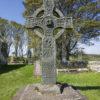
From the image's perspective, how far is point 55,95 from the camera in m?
10.1

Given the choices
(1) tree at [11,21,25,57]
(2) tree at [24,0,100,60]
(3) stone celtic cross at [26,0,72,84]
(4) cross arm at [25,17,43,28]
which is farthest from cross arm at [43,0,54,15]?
(1) tree at [11,21,25,57]

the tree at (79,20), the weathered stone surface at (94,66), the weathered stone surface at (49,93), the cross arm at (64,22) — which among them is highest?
the tree at (79,20)

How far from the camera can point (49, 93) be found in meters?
10.4

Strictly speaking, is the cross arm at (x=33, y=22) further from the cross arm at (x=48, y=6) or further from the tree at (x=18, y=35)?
the tree at (x=18, y=35)

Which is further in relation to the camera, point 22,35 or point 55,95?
point 22,35

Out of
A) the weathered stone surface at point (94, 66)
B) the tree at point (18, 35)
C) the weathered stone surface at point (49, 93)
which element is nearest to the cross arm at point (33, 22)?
the weathered stone surface at point (49, 93)

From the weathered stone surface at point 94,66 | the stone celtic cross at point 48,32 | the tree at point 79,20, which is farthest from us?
the tree at point 79,20

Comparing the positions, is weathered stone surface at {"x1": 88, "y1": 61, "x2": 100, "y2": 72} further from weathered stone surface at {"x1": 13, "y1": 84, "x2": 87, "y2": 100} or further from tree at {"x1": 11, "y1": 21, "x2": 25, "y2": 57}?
tree at {"x1": 11, "y1": 21, "x2": 25, "y2": 57}

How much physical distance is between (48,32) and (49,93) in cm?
269

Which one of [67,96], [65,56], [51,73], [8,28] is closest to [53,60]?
[51,73]

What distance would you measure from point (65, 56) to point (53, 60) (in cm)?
2305

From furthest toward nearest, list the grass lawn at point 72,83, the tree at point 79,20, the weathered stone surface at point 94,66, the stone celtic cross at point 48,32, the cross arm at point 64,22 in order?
the tree at point 79,20 → the weathered stone surface at point 94,66 → the grass lawn at point 72,83 → the cross arm at point 64,22 → the stone celtic cross at point 48,32

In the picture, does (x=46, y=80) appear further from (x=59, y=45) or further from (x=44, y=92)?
(x=59, y=45)

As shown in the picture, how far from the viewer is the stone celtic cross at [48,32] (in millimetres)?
11898
